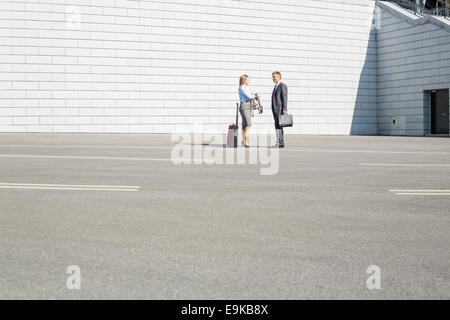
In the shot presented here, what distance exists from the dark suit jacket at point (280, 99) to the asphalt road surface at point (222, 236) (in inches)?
238

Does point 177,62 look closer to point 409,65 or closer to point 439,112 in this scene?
point 409,65

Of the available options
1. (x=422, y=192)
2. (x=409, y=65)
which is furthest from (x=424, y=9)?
(x=422, y=192)

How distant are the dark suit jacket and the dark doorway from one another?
1591cm

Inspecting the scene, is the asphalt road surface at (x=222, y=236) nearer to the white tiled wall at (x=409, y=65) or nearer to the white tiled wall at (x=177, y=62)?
the white tiled wall at (x=177, y=62)

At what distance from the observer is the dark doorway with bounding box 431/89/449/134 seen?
26734 millimetres

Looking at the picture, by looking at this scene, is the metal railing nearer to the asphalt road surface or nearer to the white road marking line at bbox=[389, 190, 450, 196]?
the asphalt road surface

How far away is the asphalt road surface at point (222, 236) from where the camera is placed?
2.83 metres

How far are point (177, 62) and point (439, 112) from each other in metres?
13.5

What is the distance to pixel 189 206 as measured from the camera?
523 cm

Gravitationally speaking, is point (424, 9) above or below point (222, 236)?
above

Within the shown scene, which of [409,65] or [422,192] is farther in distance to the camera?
[409,65]

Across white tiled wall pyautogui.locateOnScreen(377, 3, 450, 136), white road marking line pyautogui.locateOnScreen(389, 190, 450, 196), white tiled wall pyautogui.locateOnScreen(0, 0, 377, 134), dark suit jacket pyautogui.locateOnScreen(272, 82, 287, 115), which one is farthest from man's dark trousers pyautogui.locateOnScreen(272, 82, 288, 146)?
white tiled wall pyautogui.locateOnScreen(377, 3, 450, 136)

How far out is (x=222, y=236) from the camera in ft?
13.0
